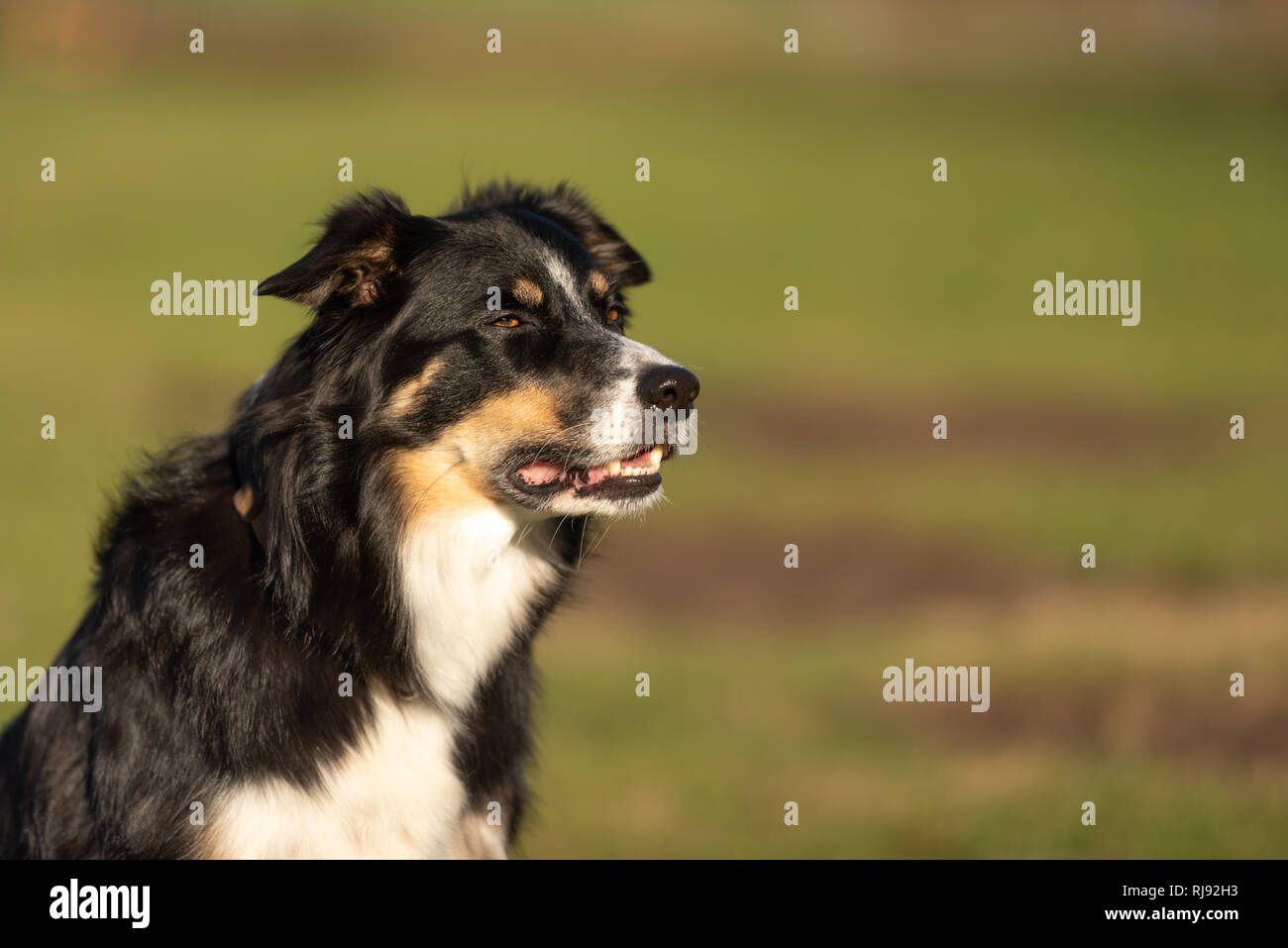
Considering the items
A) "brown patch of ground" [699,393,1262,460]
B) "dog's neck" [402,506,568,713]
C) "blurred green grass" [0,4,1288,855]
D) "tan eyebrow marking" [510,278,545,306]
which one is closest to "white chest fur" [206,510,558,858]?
"dog's neck" [402,506,568,713]

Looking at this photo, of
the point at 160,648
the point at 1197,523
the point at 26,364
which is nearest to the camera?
the point at 160,648

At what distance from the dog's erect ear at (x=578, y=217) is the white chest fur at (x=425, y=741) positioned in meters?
1.28

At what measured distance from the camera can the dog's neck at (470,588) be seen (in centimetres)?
478

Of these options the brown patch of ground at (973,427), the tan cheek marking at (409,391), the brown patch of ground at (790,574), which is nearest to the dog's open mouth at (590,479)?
the tan cheek marking at (409,391)

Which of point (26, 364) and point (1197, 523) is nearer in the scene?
point (1197, 523)

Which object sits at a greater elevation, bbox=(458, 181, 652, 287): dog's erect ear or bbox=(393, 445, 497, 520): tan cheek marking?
bbox=(458, 181, 652, 287): dog's erect ear

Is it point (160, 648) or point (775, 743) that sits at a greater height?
point (160, 648)

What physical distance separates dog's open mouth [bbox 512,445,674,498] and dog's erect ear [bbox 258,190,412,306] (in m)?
0.81

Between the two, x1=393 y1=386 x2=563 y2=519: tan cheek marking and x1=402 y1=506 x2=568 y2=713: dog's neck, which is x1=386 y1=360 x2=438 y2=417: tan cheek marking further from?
x1=402 y1=506 x2=568 y2=713: dog's neck

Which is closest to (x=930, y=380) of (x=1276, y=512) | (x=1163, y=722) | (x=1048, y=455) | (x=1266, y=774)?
(x=1048, y=455)

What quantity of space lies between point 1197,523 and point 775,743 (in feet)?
25.8

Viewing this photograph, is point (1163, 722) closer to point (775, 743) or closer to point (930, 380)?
point (775, 743)

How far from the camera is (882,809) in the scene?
25.6ft

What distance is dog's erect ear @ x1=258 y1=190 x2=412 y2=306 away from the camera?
4480 mm
